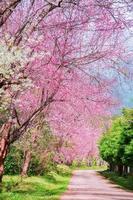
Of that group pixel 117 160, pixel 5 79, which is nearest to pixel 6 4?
pixel 5 79

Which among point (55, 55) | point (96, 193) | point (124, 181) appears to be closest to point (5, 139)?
point (55, 55)

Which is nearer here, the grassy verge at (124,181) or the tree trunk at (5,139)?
the tree trunk at (5,139)

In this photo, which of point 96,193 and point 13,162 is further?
point 13,162

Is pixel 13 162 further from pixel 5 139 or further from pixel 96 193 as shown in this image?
pixel 5 139

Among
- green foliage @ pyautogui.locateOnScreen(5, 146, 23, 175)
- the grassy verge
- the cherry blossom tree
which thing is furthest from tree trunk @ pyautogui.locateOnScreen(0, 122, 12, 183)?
green foliage @ pyautogui.locateOnScreen(5, 146, 23, 175)

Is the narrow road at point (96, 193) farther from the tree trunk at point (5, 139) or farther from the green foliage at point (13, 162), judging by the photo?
the tree trunk at point (5, 139)

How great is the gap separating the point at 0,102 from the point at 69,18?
10.1 feet

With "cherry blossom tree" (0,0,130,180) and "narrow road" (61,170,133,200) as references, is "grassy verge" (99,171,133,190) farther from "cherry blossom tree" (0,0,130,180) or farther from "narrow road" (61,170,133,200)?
"cherry blossom tree" (0,0,130,180)

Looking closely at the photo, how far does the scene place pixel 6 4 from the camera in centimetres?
1298

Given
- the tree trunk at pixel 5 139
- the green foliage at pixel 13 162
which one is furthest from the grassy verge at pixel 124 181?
the tree trunk at pixel 5 139

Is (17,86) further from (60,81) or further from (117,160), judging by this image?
(117,160)

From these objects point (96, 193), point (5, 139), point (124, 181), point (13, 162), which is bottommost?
point (96, 193)

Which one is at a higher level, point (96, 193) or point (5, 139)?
point (5, 139)

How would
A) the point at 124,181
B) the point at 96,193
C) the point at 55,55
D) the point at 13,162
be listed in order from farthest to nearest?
the point at 124,181 → the point at 13,162 → the point at 96,193 → the point at 55,55
